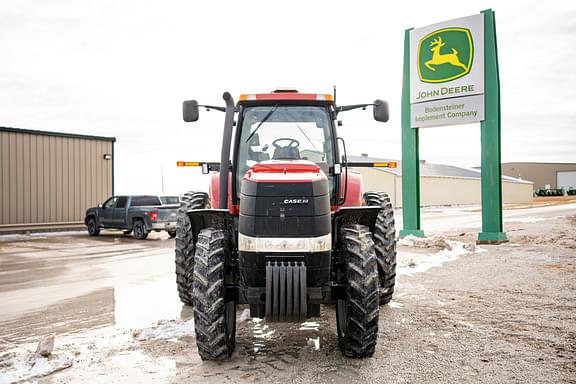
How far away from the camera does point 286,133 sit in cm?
624

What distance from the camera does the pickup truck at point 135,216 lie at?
1856 centimetres

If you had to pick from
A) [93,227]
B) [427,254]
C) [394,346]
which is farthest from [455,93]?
[93,227]

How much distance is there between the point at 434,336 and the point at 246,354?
2.03m

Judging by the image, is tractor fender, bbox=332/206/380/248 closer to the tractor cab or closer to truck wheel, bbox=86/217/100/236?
the tractor cab

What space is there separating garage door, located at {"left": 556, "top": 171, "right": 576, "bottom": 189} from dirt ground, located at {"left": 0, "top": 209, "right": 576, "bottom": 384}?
96062mm

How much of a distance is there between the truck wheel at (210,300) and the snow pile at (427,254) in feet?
19.7

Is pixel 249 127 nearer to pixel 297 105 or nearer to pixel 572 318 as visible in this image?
pixel 297 105

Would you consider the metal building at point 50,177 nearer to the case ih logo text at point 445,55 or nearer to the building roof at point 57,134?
the building roof at point 57,134

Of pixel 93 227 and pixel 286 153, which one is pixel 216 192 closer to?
pixel 286 153

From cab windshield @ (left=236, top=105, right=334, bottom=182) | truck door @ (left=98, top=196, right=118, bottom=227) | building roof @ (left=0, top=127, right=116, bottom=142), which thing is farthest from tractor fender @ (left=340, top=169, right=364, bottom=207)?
building roof @ (left=0, top=127, right=116, bottom=142)

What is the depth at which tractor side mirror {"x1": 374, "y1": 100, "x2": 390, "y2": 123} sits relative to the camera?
20.1 feet

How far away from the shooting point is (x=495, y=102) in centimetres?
1447

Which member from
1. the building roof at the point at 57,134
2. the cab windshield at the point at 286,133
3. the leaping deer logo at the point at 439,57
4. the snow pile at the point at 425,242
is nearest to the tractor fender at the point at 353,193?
the cab windshield at the point at 286,133

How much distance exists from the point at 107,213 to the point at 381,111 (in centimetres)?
1640
